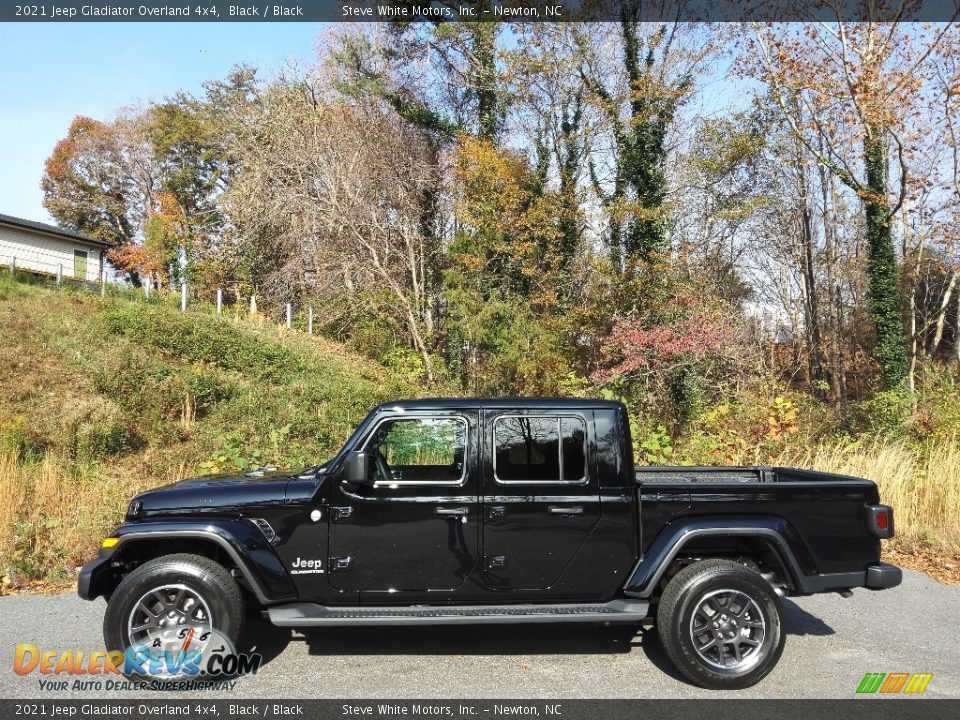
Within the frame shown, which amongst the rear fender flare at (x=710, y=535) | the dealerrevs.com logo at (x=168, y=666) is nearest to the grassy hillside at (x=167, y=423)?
the dealerrevs.com logo at (x=168, y=666)

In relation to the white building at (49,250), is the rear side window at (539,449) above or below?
below

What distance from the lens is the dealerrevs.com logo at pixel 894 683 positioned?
4.34m

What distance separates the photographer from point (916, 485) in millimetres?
8945

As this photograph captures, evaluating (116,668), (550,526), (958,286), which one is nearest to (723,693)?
(550,526)

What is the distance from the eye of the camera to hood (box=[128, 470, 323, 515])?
4.60 metres

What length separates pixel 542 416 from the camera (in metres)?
4.87

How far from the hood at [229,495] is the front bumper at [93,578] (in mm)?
370

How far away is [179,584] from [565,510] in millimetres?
2554

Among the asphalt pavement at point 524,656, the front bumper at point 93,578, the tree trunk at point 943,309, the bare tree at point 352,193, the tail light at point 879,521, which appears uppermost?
the bare tree at point 352,193

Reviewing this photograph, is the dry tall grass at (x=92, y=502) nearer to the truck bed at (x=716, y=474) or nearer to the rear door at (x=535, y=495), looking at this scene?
the truck bed at (x=716, y=474)

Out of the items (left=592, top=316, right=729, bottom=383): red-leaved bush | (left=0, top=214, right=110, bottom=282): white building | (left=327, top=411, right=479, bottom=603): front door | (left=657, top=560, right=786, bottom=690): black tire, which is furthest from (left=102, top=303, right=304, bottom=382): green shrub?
(left=657, top=560, right=786, bottom=690): black tire

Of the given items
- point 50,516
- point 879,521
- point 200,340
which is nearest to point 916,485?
point 879,521

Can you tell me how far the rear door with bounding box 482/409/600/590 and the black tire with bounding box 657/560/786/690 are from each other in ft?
2.49

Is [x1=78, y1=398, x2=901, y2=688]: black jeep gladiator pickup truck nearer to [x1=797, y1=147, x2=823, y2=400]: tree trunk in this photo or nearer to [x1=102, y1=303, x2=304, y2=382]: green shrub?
[x1=102, y1=303, x2=304, y2=382]: green shrub
